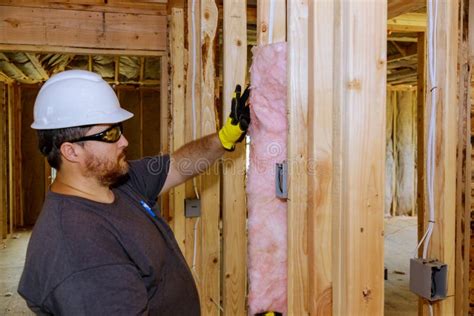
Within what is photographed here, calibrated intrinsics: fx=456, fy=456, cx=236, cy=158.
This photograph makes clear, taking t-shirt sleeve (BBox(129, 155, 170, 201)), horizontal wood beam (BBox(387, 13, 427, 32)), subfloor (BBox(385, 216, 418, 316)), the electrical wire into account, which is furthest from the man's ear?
subfloor (BBox(385, 216, 418, 316))

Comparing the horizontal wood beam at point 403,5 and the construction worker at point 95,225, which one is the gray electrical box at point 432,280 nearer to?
the construction worker at point 95,225

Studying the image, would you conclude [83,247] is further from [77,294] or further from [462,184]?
[462,184]

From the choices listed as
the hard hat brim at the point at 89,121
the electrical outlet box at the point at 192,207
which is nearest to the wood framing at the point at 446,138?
the hard hat brim at the point at 89,121

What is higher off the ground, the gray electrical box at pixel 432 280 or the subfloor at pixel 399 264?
the gray electrical box at pixel 432 280

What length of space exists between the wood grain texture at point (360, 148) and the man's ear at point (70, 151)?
81cm

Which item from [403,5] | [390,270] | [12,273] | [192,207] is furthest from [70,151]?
[390,270]

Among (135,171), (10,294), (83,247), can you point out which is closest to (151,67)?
(10,294)

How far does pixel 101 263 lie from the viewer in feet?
3.84

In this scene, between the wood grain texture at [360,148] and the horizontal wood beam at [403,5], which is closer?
the wood grain texture at [360,148]

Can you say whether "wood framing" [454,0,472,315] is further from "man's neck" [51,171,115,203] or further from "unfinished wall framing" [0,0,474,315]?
"man's neck" [51,171,115,203]

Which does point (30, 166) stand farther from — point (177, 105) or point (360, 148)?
point (360, 148)

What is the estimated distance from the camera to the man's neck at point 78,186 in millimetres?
1410

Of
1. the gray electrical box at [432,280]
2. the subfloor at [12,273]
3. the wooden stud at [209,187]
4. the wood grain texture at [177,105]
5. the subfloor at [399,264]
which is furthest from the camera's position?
the subfloor at [399,264]

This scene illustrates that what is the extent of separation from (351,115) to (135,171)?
1.04m
